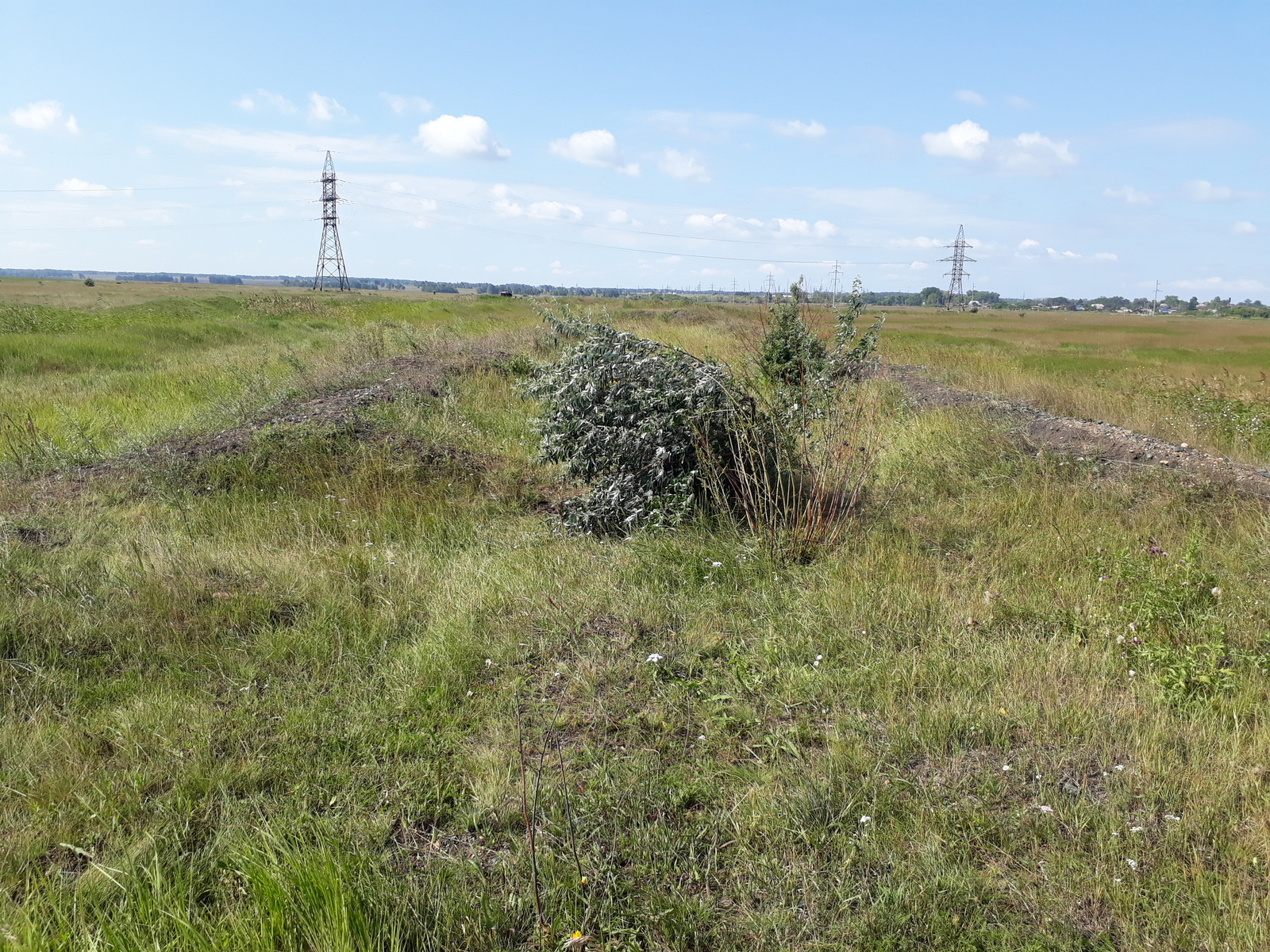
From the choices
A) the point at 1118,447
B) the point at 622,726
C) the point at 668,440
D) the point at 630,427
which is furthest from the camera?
the point at 1118,447

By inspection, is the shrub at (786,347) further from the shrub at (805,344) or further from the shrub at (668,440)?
the shrub at (668,440)

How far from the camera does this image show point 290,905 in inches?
91.7

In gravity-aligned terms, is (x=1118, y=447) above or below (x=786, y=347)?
below

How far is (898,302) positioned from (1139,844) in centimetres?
10762

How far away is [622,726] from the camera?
11.4ft

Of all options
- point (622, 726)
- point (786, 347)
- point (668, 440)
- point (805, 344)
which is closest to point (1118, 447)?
point (805, 344)

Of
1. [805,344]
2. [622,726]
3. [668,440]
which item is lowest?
[622,726]

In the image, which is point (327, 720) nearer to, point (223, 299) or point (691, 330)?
point (691, 330)

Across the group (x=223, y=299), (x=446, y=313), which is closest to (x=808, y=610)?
(x=446, y=313)

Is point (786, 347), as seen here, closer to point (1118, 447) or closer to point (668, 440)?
point (1118, 447)

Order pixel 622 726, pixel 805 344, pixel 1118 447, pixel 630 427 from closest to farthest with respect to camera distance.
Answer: pixel 622 726 < pixel 630 427 < pixel 1118 447 < pixel 805 344

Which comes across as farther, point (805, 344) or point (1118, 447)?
point (805, 344)

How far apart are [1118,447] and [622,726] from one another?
24.1 ft

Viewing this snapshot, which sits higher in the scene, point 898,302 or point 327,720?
point 898,302
